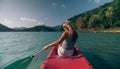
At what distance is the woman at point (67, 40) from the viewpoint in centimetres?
898

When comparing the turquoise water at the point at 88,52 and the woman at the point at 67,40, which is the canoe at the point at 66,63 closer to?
the woman at the point at 67,40

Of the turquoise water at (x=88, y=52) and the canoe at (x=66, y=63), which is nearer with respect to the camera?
the canoe at (x=66, y=63)

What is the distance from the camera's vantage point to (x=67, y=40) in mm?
9367

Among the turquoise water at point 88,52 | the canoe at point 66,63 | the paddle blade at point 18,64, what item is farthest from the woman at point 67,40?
the turquoise water at point 88,52

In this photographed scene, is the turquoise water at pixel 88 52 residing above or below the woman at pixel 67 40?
below

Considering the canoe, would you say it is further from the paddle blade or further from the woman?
the paddle blade

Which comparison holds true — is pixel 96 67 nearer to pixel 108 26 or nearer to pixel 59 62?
pixel 59 62

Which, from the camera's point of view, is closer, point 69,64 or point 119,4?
point 69,64

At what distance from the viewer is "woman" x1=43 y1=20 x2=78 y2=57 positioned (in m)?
8.98

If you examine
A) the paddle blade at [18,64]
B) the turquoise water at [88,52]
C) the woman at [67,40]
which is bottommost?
the turquoise water at [88,52]

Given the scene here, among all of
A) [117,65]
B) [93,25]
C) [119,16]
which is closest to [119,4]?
[119,16]

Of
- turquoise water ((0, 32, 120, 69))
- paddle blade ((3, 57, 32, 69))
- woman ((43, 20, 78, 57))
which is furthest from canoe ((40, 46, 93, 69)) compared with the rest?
turquoise water ((0, 32, 120, 69))

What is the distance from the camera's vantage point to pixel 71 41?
9453mm

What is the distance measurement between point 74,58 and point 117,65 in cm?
472
